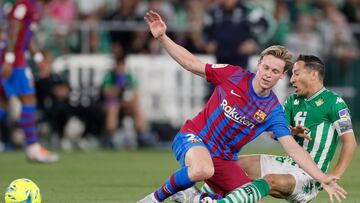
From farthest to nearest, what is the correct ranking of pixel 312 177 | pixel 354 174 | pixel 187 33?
1. pixel 187 33
2. pixel 354 174
3. pixel 312 177

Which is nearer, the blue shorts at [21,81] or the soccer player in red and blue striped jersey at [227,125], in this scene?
the soccer player in red and blue striped jersey at [227,125]

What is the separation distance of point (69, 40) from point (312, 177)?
11.8 metres

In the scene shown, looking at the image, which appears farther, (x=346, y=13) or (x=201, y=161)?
(x=346, y=13)

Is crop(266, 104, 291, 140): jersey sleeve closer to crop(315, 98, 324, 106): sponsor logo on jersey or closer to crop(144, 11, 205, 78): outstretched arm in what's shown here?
crop(315, 98, 324, 106): sponsor logo on jersey

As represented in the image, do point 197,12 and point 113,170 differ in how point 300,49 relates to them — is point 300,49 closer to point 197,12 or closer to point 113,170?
point 197,12

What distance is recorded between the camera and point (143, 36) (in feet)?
66.9

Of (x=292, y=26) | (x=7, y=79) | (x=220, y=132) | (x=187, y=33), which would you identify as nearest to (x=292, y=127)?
(x=220, y=132)

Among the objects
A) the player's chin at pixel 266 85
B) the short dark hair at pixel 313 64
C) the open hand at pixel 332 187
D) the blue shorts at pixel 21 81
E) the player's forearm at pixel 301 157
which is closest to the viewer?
the open hand at pixel 332 187

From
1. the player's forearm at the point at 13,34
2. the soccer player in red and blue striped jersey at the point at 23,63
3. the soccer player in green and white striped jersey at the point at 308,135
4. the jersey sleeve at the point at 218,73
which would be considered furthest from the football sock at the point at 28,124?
the jersey sleeve at the point at 218,73

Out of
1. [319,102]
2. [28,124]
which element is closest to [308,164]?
[319,102]

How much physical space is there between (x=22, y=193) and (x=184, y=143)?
1516mm

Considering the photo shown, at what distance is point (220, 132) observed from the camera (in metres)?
9.32

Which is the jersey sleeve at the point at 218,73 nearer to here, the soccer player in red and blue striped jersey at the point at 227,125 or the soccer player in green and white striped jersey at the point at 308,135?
the soccer player in red and blue striped jersey at the point at 227,125

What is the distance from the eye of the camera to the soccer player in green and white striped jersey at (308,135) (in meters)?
9.45
